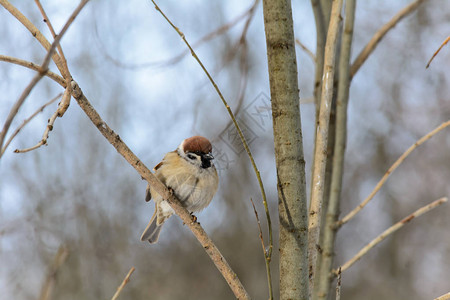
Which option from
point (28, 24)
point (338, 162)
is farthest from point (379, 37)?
point (28, 24)

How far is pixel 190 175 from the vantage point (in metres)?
2.86

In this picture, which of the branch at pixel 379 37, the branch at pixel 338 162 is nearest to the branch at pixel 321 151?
the branch at pixel 338 162

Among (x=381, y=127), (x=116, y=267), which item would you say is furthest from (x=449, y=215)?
(x=116, y=267)

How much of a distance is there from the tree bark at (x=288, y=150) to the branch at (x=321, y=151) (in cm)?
11

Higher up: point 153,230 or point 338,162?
point 153,230

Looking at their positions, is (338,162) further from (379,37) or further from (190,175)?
(190,175)

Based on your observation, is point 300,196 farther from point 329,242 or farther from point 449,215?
point 449,215

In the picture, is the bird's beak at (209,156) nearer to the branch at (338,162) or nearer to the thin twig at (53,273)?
the branch at (338,162)

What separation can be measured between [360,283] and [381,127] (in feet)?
8.26

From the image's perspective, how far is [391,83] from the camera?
7289mm

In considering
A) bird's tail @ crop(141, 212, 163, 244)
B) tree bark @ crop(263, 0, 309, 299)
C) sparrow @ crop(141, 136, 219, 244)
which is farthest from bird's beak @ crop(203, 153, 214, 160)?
tree bark @ crop(263, 0, 309, 299)

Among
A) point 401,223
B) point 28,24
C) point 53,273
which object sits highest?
point 28,24

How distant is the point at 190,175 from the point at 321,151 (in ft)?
4.66

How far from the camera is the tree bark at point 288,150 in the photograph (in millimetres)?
1284
